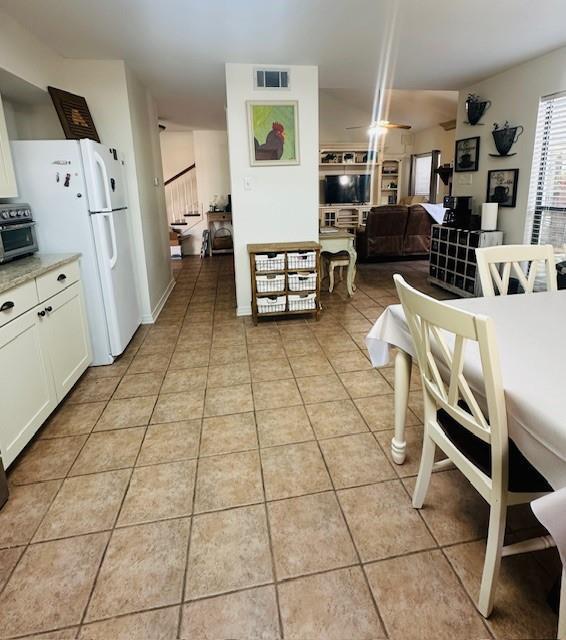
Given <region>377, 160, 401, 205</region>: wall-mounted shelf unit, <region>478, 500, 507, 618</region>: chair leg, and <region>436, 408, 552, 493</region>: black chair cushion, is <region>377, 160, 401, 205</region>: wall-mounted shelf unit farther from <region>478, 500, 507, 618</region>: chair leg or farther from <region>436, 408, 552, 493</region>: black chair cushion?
<region>478, 500, 507, 618</region>: chair leg

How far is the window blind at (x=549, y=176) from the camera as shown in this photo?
11.9 ft

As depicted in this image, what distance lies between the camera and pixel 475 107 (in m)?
4.40

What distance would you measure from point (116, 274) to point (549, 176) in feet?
13.0

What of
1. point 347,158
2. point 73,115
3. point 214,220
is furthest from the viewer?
point 347,158

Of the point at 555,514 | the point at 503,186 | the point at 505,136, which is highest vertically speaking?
the point at 505,136

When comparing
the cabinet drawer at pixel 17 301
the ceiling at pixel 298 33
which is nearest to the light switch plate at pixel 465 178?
the ceiling at pixel 298 33

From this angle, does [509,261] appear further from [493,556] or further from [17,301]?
[17,301]

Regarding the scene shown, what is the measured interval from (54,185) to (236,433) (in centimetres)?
202

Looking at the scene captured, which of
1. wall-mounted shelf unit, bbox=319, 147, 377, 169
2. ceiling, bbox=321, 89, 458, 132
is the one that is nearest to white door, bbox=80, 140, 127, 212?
ceiling, bbox=321, 89, 458, 132

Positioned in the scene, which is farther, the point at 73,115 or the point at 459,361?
the point at 73,115

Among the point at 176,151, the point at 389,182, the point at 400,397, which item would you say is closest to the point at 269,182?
the point at 400,397

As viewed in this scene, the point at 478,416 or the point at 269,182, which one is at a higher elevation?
the point at 269,182

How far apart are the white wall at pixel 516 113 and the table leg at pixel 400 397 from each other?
3153 millimetres

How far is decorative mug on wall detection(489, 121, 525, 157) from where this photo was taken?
3977 mm
